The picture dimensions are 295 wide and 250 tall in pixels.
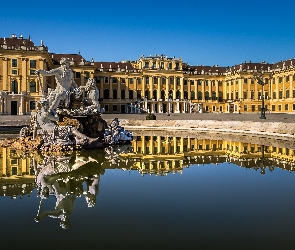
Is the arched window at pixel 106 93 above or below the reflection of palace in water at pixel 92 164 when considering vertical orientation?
above

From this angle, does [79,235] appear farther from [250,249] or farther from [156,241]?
[250,249]

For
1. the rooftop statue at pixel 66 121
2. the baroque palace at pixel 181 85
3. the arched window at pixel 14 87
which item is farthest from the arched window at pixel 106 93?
the rooftop statue at pixel 66 121

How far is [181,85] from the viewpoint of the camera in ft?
237

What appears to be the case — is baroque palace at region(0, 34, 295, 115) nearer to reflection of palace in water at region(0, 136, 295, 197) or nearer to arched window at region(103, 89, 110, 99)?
arched window at region(103, 89, 110, 99)

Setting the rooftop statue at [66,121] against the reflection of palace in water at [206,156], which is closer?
the reflection of palace in water at [206,156]

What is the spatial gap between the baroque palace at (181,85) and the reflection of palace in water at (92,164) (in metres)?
47.4

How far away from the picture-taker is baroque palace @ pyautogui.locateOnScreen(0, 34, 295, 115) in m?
64.6

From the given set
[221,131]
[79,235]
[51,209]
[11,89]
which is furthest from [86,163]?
[11,89]

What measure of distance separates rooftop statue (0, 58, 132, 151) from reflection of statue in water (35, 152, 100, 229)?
3.68 m

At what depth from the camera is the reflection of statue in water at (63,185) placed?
20.5 ft

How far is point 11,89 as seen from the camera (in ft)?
160

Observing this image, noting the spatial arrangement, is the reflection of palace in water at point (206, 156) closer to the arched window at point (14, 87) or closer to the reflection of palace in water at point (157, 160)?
the reflection of palace in water at point (157, 160)

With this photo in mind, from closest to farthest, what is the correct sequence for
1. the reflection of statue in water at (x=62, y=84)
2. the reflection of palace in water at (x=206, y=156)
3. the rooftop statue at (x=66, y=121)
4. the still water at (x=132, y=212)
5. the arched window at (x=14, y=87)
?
the still water at (x=132, y=212) → the reflection of palace in water at (x=206, y=156) → the rooftop statue at (x=66, y=121) → the reflection of statue in water at (x=62, y=84) → the arched window at (x=14, y=87)

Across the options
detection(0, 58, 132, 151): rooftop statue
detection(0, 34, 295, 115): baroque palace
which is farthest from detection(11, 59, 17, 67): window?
detection(0, 58, 132, 151): rooftop statue
